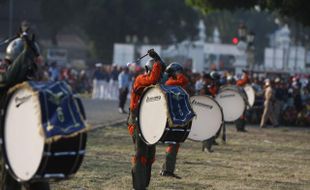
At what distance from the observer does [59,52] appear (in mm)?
63875

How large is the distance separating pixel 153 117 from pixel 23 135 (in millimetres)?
3921

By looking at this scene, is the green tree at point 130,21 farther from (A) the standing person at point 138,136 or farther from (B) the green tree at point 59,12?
(A) the standing person at point 138,136

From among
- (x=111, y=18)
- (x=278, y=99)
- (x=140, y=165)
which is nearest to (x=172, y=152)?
(x=140, y=165)

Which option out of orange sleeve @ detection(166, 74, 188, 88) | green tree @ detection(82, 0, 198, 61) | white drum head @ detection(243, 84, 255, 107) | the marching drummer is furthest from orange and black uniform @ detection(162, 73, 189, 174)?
green tree @ detection(82, 0, 198, 61)

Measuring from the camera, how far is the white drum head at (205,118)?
56.9ft

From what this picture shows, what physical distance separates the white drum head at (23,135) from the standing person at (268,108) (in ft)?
78.6

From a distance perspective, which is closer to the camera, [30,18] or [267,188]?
[267,188]

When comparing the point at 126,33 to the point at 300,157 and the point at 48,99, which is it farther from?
the point at 48,99

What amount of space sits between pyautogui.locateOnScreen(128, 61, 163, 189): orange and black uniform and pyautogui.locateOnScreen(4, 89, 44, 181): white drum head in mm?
3782

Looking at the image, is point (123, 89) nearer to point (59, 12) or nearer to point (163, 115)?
point (163, 115)

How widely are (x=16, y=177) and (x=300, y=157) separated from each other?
12.8 metres

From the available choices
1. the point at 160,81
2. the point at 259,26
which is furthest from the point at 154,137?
the point at 259,26

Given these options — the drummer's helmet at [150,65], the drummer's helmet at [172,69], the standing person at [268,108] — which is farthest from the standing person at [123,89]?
the drummer's helmet at [150,65]

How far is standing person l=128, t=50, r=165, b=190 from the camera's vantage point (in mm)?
12305
